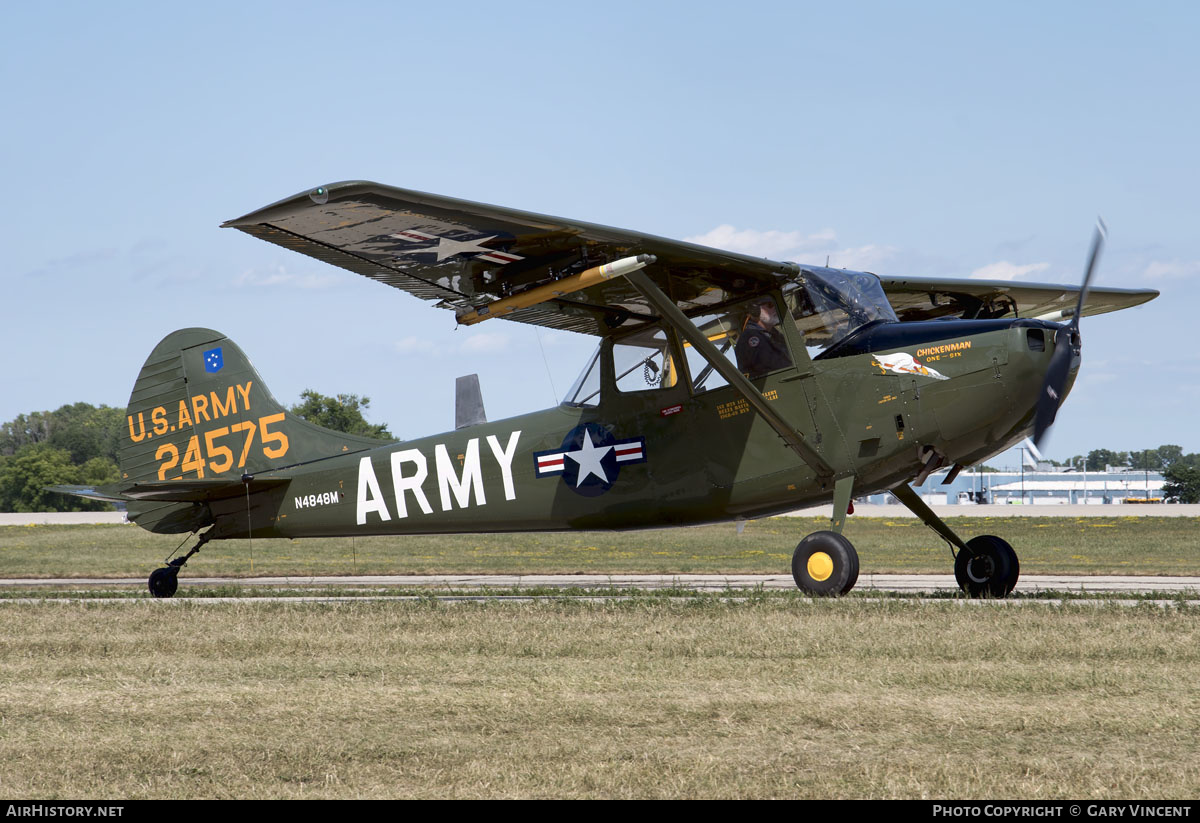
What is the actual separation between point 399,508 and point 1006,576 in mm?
7041

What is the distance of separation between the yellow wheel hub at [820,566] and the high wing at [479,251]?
2777mm

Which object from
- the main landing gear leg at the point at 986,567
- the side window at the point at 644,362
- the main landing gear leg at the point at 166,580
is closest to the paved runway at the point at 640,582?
the main landing gear leg at the point at 986,567

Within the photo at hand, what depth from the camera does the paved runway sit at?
14461 millimetres

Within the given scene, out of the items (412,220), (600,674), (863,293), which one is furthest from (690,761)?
(863,293)

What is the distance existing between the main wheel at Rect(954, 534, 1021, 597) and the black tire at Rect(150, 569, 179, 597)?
9.54 meters

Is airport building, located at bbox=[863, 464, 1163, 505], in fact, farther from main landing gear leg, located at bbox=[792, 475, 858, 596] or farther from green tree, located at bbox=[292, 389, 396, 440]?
main landing gear leg, located at bbox=[792, 475, 858, 596]

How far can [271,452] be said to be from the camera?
1554cm

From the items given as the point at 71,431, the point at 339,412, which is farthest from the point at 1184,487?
the point at 71,431

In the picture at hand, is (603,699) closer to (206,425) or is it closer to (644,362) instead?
(644,362)

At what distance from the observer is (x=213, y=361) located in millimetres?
15766

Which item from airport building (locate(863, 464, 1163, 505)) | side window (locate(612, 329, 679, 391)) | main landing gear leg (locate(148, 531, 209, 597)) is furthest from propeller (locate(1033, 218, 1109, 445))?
airport building (locate(863, 464, 1163, 505))

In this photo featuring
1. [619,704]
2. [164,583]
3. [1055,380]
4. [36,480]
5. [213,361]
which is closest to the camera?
[619,704]

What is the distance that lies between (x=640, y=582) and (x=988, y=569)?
541 cm

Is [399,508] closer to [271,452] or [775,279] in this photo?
[271,452]
